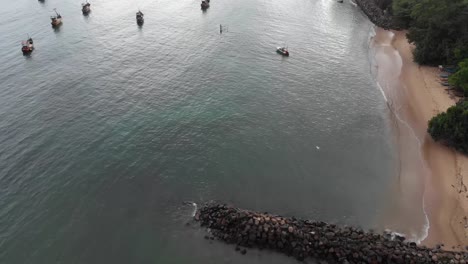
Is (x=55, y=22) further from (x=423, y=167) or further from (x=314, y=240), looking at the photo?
(x=423, y=167)

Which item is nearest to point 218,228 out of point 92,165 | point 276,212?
point 276,212

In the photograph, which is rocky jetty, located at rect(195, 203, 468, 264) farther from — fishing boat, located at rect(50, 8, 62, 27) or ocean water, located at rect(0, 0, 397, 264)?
fishing boat, located at rect(50, 8, 62, 27)

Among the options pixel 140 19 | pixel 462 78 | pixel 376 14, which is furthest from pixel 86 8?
pixel 462 78

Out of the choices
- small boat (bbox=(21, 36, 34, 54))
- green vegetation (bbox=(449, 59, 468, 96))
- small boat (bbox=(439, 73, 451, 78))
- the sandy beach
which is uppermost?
green vegetation (bbox=(449, 59, 468, 96))

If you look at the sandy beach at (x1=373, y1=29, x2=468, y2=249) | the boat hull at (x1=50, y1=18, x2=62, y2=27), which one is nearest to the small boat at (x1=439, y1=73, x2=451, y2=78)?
the sandy beach at (x1=373, y1=29, x2=468, y2=249)

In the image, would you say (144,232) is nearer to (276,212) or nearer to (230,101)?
(276,212)

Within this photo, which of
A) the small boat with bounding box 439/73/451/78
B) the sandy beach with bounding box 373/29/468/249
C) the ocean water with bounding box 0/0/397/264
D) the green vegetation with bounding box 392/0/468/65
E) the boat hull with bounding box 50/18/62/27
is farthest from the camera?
the boat hull with bounding box 50/18/62/27
